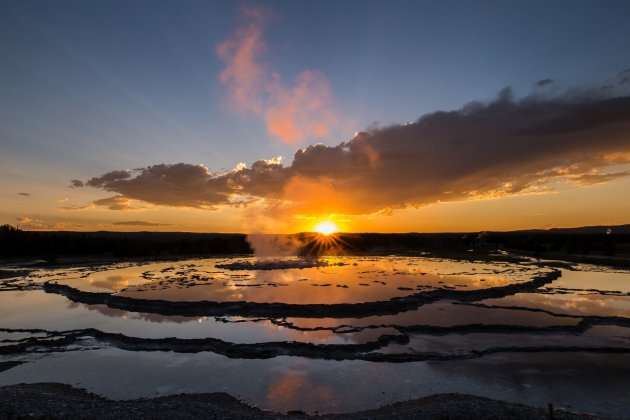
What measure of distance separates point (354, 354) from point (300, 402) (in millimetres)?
4593

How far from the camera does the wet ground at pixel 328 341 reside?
12086 millimetres

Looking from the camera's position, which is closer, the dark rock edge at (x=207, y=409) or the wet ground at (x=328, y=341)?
the dark rock edge at (x=207, y=409)

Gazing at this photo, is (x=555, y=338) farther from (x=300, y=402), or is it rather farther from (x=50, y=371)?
(x=50, y=371)

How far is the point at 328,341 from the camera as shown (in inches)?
668

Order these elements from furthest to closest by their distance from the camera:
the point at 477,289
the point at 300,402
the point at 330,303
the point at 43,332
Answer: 1. the point at 477,289
2. the point at 330,303
3. the point at 43,332
4. the point at 300,402

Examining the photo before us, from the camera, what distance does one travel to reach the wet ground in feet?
39.7

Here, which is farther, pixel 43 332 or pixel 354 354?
pixel 43 332

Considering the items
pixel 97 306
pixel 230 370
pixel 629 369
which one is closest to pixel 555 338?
pixel 629 369

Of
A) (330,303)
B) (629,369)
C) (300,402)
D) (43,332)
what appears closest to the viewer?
(300,402)

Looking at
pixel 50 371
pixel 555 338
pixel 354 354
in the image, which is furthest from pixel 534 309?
pixel 50 371

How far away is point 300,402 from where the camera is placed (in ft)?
36.8

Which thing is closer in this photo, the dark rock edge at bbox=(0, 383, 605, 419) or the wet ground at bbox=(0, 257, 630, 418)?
the dark rock edge at bbox=(0, 383, 605, 419)

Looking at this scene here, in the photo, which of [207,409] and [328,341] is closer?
[207,409]

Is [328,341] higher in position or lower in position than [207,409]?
higher
